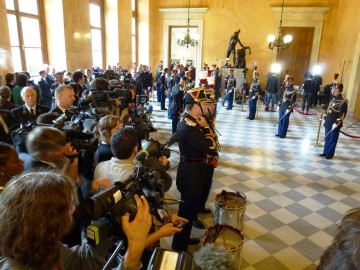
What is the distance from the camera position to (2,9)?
7.23 metres

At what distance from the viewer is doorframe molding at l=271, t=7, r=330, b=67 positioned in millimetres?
15492

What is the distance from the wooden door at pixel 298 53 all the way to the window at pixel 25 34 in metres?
12.9

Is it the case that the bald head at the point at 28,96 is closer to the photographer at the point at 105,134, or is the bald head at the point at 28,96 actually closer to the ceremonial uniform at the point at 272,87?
the photographer at the point at 105,134

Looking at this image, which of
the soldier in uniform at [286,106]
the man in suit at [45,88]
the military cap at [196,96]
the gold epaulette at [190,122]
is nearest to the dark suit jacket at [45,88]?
the man in suit at [45,88]

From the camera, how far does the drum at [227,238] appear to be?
109 inches

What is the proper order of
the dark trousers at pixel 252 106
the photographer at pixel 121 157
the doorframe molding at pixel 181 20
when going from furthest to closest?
the doorframe molding at pixel 181 20 → the dark trousers at pixel 252 106 → the photographer at pixel 121 157

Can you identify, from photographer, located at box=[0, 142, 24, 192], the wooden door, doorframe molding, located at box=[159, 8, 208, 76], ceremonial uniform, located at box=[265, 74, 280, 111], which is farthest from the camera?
doorframe molding, located at box=[159, 8, 208, 76]

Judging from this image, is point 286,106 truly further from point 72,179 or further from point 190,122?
point 72,179

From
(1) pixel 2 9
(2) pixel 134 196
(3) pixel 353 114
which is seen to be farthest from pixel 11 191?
(3) pixel 353 114

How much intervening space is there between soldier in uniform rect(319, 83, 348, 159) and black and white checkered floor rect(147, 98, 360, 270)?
12.7 inches

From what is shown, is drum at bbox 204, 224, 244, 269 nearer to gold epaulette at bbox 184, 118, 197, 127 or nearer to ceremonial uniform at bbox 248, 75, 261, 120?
gold epaulette at bbox 184, 118, 197, 127

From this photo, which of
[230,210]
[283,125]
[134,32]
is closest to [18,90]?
[230,210]

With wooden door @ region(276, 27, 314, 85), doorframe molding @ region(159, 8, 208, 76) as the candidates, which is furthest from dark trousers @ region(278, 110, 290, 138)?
doorframe molding @ region(159, 8, 208, 76)

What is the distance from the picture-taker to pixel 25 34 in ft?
29.0
